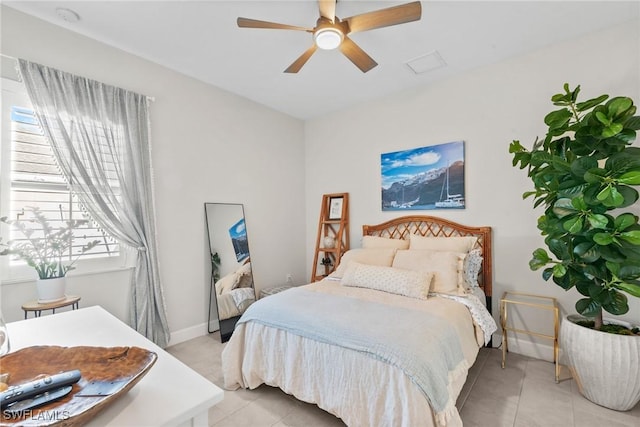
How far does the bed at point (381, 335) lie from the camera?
156 centimetres

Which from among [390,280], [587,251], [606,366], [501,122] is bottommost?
[606,366]

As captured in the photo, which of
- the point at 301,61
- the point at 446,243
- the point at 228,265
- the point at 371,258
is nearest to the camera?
the point at 301,61

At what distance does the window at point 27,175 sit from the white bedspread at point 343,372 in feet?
5.45

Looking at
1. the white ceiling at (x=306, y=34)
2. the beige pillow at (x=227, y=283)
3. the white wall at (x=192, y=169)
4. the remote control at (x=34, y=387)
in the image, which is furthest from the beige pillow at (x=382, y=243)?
the remote control at (x=34, y=387)

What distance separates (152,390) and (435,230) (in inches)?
122

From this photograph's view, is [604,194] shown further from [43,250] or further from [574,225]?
[43,250]

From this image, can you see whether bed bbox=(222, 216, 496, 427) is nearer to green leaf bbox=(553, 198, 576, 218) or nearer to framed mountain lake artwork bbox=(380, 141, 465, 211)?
framed mountain lake artwork bbox=(380, 141, 465, 211)

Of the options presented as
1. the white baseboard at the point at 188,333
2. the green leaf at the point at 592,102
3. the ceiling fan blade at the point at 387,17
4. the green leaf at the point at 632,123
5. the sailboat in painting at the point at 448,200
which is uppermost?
the ceiling fan blade at the point at 387,17

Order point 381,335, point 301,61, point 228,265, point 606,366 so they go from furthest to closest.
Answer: point 228,265 < point 301,61 < point 606,366 < point 381,335

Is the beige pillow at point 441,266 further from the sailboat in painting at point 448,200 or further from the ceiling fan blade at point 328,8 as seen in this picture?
the ceiling fan blade at point 328,8

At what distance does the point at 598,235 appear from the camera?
1.82 meters

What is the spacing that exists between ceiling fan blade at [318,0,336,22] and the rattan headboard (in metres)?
2.26

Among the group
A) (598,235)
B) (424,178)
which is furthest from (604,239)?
(424,178)

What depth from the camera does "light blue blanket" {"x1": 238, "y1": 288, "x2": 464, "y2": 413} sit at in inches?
60.5
